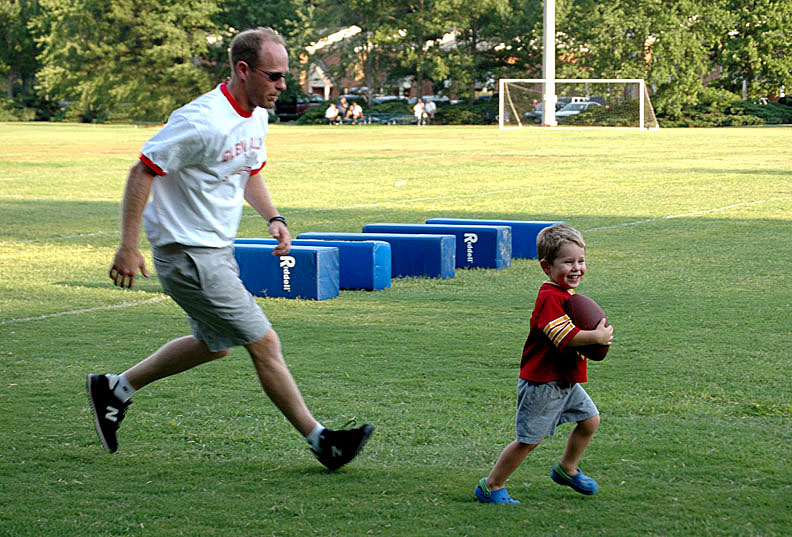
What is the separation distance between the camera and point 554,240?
4066 mm

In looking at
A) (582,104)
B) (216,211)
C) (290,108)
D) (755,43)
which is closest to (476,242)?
(216,211)

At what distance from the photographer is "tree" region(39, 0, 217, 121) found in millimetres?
67750

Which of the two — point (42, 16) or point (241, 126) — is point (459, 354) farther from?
point (42, 16)

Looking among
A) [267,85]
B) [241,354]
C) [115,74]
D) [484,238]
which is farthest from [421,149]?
[115,74]

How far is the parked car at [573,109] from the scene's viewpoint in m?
48.9

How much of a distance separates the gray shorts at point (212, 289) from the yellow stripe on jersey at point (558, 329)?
1.33 metres

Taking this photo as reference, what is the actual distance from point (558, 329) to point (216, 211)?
158 centimetres

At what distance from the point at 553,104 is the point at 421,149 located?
16.2 meters

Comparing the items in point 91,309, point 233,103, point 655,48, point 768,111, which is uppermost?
point 655,48

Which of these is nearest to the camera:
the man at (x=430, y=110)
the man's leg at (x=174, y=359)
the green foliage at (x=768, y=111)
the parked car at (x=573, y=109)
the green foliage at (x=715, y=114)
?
the man's leg at (x=174, y=359)

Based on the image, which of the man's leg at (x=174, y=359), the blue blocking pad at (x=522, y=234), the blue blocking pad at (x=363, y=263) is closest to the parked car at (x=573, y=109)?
the blue blocking pad at (x=522, y=234)

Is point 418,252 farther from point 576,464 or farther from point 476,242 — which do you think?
point 576,464

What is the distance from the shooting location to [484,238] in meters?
10.4

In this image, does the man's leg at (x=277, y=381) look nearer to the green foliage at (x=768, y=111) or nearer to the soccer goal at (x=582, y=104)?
the soccer goal at (x=582, y=104)
